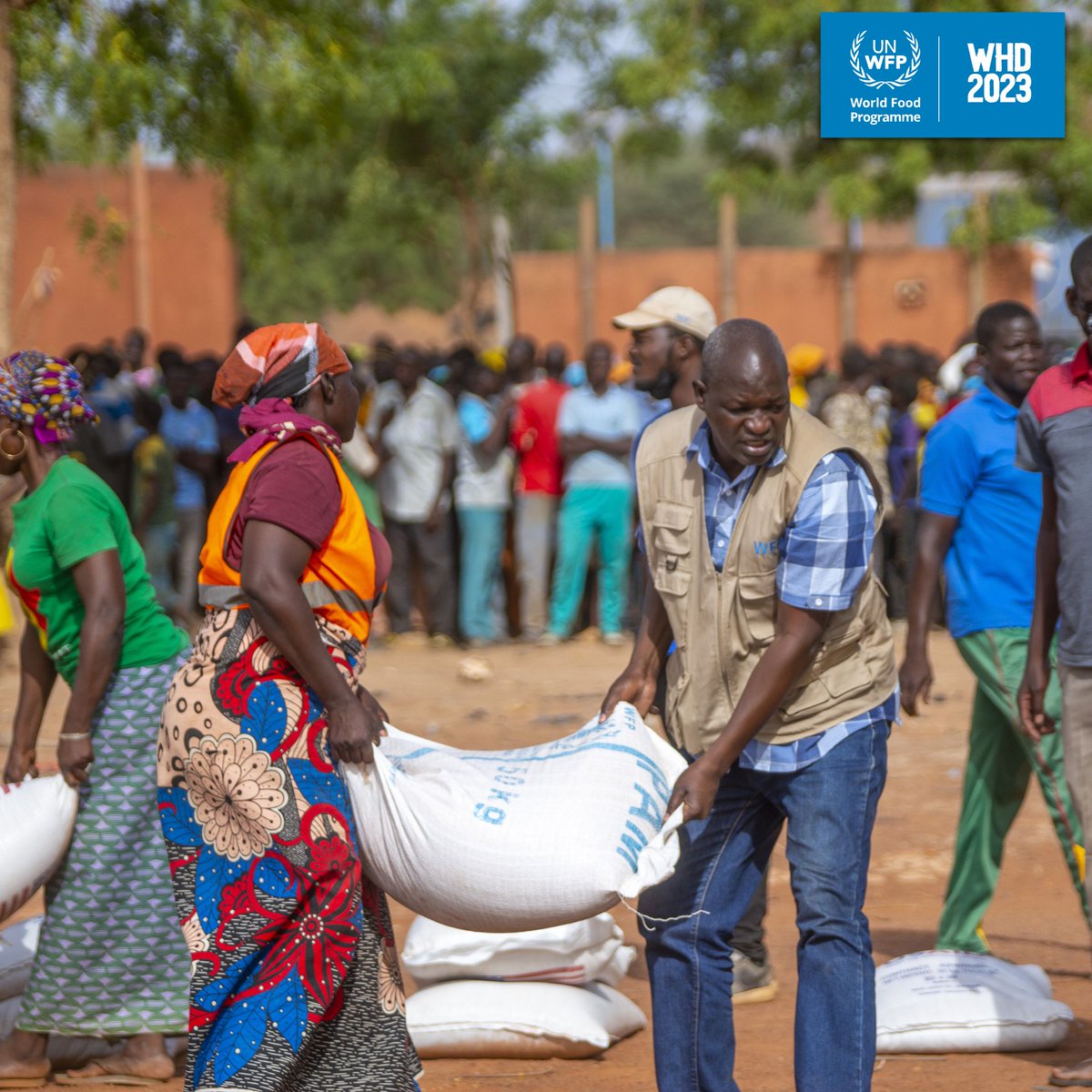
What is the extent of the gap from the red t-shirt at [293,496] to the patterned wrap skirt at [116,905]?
1.10 metres

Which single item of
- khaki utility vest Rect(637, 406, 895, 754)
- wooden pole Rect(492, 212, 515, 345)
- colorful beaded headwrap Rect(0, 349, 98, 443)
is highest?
wooden pole Rect(492, 212, 515, 345)

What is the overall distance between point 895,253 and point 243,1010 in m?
18.5

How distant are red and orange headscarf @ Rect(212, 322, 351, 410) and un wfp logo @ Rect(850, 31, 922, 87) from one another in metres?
3.65

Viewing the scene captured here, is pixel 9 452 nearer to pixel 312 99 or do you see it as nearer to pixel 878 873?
pixel 878 873

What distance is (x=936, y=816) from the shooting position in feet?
22.9

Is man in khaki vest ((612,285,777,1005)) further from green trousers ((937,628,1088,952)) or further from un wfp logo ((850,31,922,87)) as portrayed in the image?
un wfp logo ((850,31,922,87))

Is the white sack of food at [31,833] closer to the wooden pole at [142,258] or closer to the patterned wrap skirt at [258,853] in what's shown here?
the patterned wrap skirt at [258,853]

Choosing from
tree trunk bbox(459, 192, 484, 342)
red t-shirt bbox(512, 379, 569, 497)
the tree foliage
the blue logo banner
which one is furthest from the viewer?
tree trunk bbox(459, 192, 484, 342)

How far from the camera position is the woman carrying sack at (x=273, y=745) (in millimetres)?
3291

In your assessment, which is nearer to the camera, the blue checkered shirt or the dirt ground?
the blue checkered shirt

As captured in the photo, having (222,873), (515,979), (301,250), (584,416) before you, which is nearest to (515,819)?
(222,873)

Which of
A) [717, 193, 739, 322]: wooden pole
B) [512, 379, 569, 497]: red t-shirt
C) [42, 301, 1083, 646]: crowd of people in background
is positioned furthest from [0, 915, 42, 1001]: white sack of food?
[717, 193, 739, 322]: wooden pole

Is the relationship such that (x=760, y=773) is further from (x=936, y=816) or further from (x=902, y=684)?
(x=936, y=816)

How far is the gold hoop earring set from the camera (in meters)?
4.09
